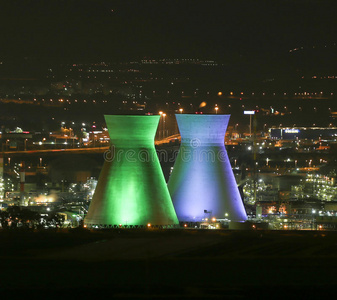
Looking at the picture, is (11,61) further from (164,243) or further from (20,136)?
(164,243)

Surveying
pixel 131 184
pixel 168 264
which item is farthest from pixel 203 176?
pixel 168 264

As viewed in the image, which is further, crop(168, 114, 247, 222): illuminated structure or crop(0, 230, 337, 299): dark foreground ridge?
crop(168, 114, 247, 222): illuminated structure

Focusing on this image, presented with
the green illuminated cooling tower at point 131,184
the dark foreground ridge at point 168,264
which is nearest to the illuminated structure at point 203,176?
the green illuminated cooling tower at point 131,184

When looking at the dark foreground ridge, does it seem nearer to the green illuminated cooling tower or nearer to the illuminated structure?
the green illuminated cooling tower

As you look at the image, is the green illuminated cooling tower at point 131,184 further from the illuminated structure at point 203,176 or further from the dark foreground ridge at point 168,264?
the illuminated structure at point 203,176

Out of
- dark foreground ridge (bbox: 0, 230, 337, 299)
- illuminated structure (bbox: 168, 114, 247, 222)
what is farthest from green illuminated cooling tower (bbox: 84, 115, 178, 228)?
illuminated structure (bbox: 168, 114, 247, 222)

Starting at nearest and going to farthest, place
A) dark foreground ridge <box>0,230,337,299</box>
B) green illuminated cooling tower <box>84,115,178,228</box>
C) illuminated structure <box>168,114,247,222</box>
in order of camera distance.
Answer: dark foreground ridge <box>0,230,337,299</box>
green illuminated cooling tower <box>84,115,178,228</box>
illuminated structure <box>168,114,247,222</box>

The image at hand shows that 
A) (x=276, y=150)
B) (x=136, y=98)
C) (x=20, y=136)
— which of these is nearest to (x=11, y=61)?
(x=136, y=98)
